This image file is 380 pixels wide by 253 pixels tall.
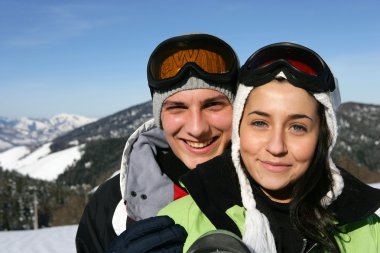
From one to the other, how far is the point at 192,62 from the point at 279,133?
100 cm

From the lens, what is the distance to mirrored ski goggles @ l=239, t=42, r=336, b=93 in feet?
6.39

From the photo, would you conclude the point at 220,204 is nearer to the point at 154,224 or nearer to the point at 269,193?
the point at 269,193

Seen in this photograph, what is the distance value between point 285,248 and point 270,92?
746 mm

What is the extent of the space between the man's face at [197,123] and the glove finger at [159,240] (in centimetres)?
87

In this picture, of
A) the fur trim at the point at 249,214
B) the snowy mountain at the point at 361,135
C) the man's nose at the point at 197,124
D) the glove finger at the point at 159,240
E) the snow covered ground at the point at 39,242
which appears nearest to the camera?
the glove finger at the point at 159,240

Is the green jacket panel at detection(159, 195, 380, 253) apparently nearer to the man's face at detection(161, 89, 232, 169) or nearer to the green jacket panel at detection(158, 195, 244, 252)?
the green jacket panel at detection(158, 195, 244, 252)

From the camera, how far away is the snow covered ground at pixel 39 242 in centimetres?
1042

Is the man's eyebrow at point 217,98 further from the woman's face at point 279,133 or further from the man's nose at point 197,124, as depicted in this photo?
the woman's face at point 279,133

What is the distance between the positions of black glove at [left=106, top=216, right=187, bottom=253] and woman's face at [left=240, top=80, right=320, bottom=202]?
51cm

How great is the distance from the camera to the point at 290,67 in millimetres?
1948

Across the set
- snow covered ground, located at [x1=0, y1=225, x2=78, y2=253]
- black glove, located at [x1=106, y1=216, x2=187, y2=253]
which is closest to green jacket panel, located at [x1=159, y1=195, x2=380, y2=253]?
black glove, located at [x1=106, y1=216, x2=187, y2=253]

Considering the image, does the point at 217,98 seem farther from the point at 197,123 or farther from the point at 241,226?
the point at 241,226

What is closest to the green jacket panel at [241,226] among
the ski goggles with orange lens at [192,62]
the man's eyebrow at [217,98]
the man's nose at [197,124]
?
the man's nose at [197,124]

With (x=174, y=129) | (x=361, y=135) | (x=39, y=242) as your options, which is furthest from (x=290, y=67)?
(x=361, y=135)
